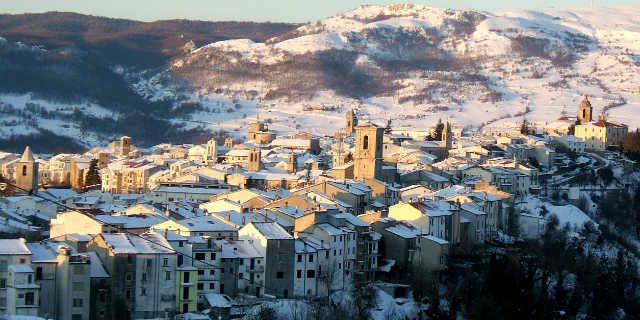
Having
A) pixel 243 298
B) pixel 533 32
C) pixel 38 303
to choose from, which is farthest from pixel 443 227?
pixel 533 32

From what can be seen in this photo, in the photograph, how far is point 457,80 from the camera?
548 feet

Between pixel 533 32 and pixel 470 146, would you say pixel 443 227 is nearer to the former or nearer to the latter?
pixel 470 146

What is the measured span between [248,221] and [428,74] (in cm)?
13018

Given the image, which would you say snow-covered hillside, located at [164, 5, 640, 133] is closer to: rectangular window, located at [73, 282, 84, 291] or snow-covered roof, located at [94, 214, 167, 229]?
snow-covered roof, located at [94, 214, 167, 229]

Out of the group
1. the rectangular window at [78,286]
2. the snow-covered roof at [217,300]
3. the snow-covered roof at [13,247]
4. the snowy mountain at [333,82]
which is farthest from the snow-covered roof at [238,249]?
the snowy mountain at [333,82]

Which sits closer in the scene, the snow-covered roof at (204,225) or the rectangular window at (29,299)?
the rectangular window at (29,299)

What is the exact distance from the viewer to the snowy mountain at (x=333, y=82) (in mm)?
138375

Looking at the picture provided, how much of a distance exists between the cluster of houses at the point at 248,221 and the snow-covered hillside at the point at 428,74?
51745 mm

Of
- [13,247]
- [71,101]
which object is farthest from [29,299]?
[71,101]

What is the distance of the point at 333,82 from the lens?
168625 mm

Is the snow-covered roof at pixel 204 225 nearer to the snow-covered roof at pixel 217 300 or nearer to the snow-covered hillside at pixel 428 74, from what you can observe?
the snow-covered roof at pixel 217 300

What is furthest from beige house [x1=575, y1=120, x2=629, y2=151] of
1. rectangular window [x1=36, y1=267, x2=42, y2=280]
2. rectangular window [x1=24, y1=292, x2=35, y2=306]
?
rectangular window [x1=24, y1=292, x2=35, y2=306]

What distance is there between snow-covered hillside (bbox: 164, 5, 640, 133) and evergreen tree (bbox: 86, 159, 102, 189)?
5176 cm

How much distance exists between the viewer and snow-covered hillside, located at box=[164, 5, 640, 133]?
143m
